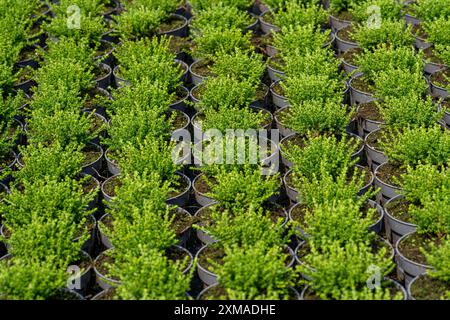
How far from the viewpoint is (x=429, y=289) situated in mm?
7906

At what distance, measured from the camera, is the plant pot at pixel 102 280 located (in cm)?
800

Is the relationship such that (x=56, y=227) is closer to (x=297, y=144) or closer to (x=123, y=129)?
(x=123, y=129)

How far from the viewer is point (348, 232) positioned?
809cm

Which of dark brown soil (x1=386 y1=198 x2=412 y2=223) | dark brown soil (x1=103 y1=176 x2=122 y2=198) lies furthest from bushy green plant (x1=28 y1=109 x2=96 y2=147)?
dark brown soil (x1=386 y1=198 x2=412 y2=223)

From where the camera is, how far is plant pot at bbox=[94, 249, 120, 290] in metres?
8.00

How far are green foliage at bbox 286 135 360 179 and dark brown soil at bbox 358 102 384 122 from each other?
48.3 inches

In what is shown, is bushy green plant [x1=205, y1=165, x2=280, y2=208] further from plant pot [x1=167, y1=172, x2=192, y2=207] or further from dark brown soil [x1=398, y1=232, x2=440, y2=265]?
dark brown soil [x1=398, y1=232, x2=440, y2=265]

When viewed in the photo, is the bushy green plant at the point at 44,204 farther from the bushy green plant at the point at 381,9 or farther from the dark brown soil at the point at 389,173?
the bushy green plant at the point at 381,9

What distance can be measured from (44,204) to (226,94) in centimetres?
287

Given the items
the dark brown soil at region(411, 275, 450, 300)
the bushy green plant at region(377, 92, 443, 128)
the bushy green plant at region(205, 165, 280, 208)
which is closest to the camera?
the dark brown soil at region(411, 275, 450, 300)

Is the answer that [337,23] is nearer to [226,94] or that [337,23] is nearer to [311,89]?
[311,89]

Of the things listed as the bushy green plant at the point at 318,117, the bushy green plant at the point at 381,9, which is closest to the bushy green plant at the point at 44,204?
the bushy green plant at the point at 318,117

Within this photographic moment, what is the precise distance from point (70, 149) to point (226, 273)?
2.88 m

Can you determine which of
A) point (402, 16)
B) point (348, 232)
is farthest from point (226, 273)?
point (402, 16)
